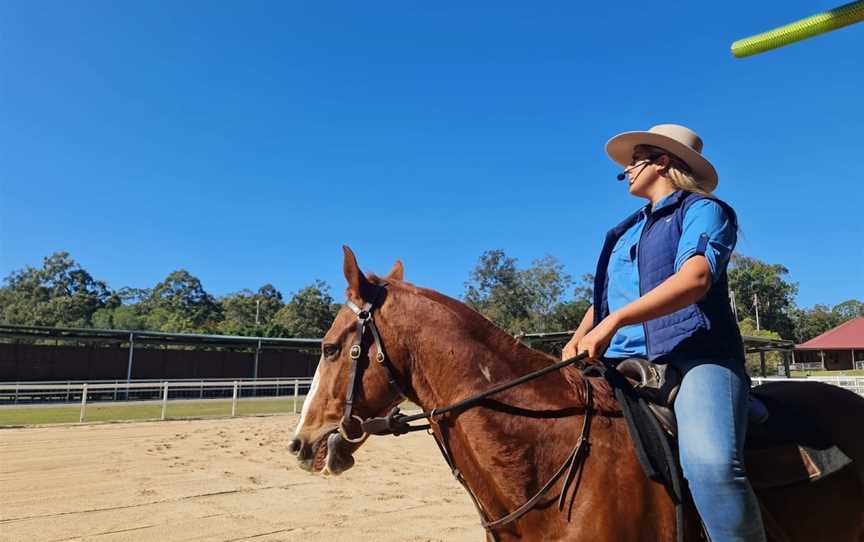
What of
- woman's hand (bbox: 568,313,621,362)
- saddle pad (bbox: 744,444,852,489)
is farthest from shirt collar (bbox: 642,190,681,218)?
Result: saddle pad (bbox: 744,444,852,489)

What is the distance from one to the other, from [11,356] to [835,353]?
6934 centimetres

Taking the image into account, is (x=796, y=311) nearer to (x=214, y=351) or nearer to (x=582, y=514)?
(x=214, y=351)

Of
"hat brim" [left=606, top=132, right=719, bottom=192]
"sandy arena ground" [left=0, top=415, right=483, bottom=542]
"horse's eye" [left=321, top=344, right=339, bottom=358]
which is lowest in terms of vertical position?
"sandy arena ground" [left=0, top=415, right=483, bottom=542]

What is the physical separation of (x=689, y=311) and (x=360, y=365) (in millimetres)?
1466

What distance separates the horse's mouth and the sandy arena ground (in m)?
3.64

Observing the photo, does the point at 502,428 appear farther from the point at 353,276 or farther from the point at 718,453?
the point at 353,276

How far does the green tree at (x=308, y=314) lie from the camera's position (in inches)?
2440

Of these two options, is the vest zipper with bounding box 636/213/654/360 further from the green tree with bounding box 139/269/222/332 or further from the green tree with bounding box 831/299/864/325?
the green tree with bounding box 831/299/864/325

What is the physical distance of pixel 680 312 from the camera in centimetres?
236

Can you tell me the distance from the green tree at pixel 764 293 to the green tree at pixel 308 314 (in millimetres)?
52735

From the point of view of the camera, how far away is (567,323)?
5353 cm

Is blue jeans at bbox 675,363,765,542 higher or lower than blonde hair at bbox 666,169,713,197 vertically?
lower

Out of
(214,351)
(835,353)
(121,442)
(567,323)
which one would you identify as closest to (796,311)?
(835,353)

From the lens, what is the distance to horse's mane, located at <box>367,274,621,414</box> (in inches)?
93.6
